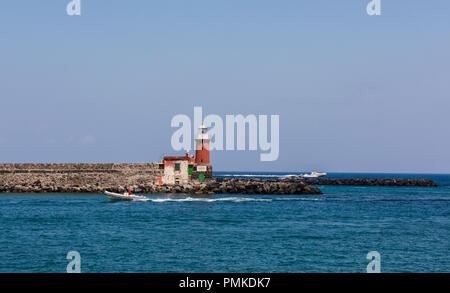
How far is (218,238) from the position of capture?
28062 mm

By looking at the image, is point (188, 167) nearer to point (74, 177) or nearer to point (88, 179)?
point (88, 179)

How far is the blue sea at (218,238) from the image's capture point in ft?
69.6

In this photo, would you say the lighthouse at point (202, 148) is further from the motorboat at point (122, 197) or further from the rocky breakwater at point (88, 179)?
the motorboat at point (122, 197)

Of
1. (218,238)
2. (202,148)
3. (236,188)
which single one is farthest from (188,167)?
(218,238)

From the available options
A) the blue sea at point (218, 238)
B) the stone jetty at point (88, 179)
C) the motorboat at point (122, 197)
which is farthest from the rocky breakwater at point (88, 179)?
the blue sea at point (218, 238)

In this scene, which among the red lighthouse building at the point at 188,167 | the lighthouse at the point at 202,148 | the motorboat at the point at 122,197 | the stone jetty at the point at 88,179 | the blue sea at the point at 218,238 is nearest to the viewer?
the blue sea at the point at 218,238

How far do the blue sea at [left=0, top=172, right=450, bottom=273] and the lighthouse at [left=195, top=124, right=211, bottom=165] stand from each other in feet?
67.5

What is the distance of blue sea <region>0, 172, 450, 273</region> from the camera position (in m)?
21.2

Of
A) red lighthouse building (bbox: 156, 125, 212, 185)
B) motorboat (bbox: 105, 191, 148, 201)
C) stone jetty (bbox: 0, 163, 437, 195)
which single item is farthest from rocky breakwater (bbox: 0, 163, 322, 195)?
motorboat (bbox: 105, 191, 148, 201)

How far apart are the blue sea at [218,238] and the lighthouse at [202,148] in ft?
67.5

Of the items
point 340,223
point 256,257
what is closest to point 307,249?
point 256,257

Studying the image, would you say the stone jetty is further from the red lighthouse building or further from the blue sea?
the blue sea
